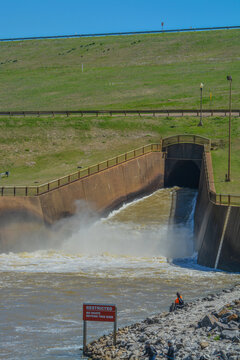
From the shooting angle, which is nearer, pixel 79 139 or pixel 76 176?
pixel 76 176

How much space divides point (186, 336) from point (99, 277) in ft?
51.8

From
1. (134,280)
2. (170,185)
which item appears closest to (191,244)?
(134,280)

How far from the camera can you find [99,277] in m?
38.3

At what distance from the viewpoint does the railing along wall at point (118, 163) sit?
43.4m

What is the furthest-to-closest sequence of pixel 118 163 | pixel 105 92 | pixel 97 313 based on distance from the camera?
pixel 105 92 → pixel 118 163 → pixel 97 313

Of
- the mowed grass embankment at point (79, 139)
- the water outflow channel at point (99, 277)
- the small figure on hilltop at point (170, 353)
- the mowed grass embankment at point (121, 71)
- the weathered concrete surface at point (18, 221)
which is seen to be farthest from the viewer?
the mowed grass embankment at point (121, 71)

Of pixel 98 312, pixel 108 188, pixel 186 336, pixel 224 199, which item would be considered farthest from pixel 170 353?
pixel 108 188

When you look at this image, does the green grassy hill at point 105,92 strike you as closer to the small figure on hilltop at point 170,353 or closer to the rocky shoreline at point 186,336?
the rocky shoreline at point 186,336

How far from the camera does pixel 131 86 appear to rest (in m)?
103

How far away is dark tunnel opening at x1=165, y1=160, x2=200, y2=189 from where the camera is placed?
6412 cm

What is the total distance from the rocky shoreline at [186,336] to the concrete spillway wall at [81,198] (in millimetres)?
22264

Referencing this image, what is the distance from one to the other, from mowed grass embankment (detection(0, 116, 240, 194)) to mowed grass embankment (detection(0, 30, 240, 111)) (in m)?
13.5

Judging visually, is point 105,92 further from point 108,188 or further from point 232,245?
point 232,245

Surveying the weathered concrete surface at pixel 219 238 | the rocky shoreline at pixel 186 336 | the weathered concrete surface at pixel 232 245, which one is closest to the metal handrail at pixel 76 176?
the weathered concrete surface at pixel 219 238
